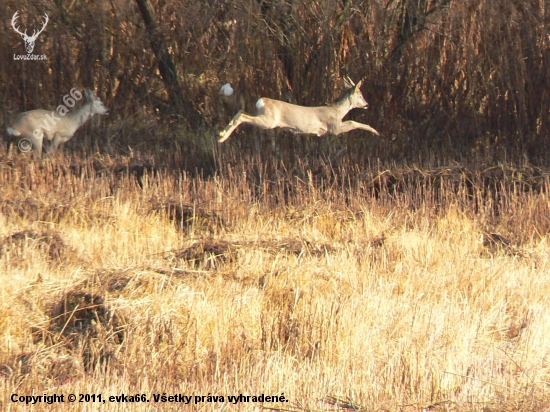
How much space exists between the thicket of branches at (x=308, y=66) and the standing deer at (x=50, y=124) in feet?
1.98

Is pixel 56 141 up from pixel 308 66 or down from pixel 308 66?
down

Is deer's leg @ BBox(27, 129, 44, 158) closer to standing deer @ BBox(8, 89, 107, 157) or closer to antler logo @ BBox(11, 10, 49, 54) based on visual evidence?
standing deer @ BBox(8, 89, 107, 157)

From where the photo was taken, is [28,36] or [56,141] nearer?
[56,141]

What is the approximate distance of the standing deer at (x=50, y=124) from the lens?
11.9m

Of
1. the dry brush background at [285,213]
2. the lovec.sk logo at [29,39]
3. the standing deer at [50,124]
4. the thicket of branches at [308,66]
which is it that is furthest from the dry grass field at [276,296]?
the lovec.sk logo at [29,39]

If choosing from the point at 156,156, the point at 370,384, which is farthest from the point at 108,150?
the point at 370,384

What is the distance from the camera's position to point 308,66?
43.0ft

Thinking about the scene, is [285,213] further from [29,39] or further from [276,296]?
[29,39]

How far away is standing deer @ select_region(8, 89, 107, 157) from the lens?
11.9 meters

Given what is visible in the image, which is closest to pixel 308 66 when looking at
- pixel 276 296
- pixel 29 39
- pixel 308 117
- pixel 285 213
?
pixel 308 117

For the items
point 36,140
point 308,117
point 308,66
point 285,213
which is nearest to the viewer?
point 285,213

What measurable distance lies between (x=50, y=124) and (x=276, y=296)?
22.2 feet

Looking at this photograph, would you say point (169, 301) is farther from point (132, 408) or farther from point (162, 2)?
point (162, 2)

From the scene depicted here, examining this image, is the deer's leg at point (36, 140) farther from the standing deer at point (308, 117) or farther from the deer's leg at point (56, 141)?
the standing deer at point (308, 117)
